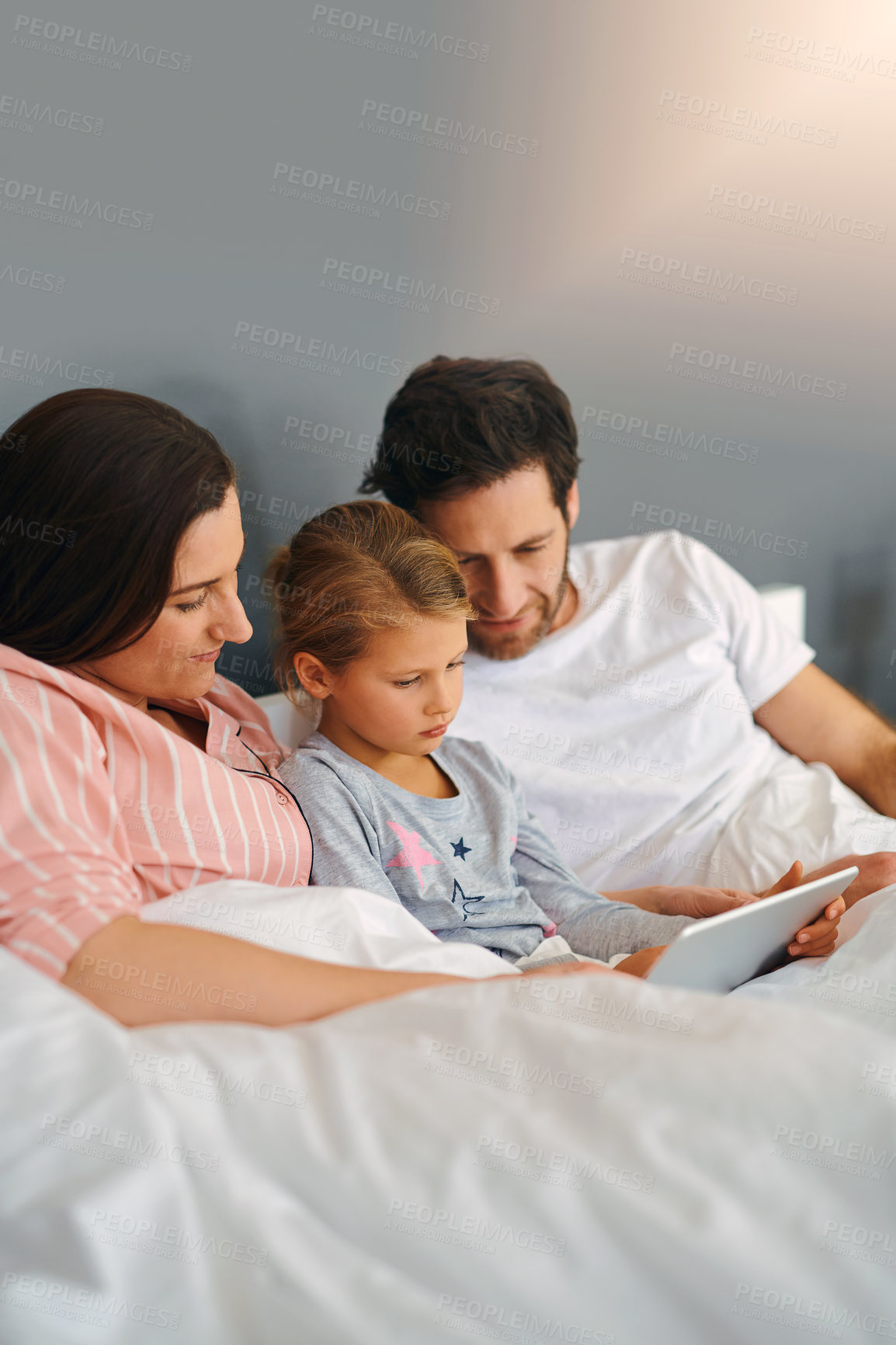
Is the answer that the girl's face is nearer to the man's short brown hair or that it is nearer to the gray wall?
the man's short brown hair

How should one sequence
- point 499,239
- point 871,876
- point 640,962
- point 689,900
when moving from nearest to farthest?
1. point 640,962
2. point 871,876
3. point 689,900
4. point 499,239

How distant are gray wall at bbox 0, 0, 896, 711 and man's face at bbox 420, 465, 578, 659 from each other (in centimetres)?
33

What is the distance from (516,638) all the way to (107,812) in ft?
2.50

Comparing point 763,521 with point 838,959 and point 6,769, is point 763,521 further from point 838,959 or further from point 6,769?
point 6,769

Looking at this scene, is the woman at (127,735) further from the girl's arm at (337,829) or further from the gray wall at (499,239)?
the gray wall at (499,239)

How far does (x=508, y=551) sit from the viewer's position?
4.76 ft

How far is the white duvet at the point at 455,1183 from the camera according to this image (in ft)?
1.95

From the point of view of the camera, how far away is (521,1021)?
72 cm

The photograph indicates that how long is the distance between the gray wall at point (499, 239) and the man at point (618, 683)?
27 centimetres

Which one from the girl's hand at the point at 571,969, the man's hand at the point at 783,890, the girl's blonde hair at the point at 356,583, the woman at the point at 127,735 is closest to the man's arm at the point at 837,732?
the man's hand at the point at 783,890

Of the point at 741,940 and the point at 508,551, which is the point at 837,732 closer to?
the point at 508,551

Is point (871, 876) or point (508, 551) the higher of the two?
point (508, 551)

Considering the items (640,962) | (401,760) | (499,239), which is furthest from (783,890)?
(499,239)

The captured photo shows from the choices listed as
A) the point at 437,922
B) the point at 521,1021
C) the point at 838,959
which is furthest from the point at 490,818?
the point at 521,1021
